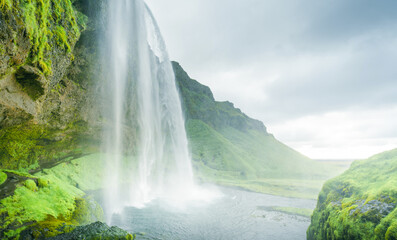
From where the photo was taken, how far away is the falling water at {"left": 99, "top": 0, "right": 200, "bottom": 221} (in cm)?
3081

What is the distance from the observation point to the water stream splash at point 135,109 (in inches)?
1216

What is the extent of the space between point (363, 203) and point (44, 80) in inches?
882

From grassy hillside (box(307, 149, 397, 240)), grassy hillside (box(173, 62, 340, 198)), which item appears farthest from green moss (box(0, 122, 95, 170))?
grassy hillside (box(173, 62, 340, 198))

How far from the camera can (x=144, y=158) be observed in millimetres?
43969

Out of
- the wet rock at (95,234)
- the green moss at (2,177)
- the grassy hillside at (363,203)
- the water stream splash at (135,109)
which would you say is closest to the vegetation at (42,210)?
the wet rock at (95,234)

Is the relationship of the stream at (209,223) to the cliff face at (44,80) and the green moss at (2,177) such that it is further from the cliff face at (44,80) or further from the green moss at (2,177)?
the cliff face at (44,80)

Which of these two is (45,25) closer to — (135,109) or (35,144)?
(35,144)

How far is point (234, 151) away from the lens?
103375 mm

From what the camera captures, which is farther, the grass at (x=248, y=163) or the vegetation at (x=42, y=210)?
the grass at (x=248, y=163)

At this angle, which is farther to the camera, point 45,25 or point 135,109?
point 135,109

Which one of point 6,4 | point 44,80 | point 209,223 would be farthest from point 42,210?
point 209,223

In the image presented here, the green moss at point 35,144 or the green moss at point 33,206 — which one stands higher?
the green moss at point 35,144

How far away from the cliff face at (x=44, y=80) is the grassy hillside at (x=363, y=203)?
67.2 ft

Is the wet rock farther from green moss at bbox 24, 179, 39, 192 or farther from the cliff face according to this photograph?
the cliff face
